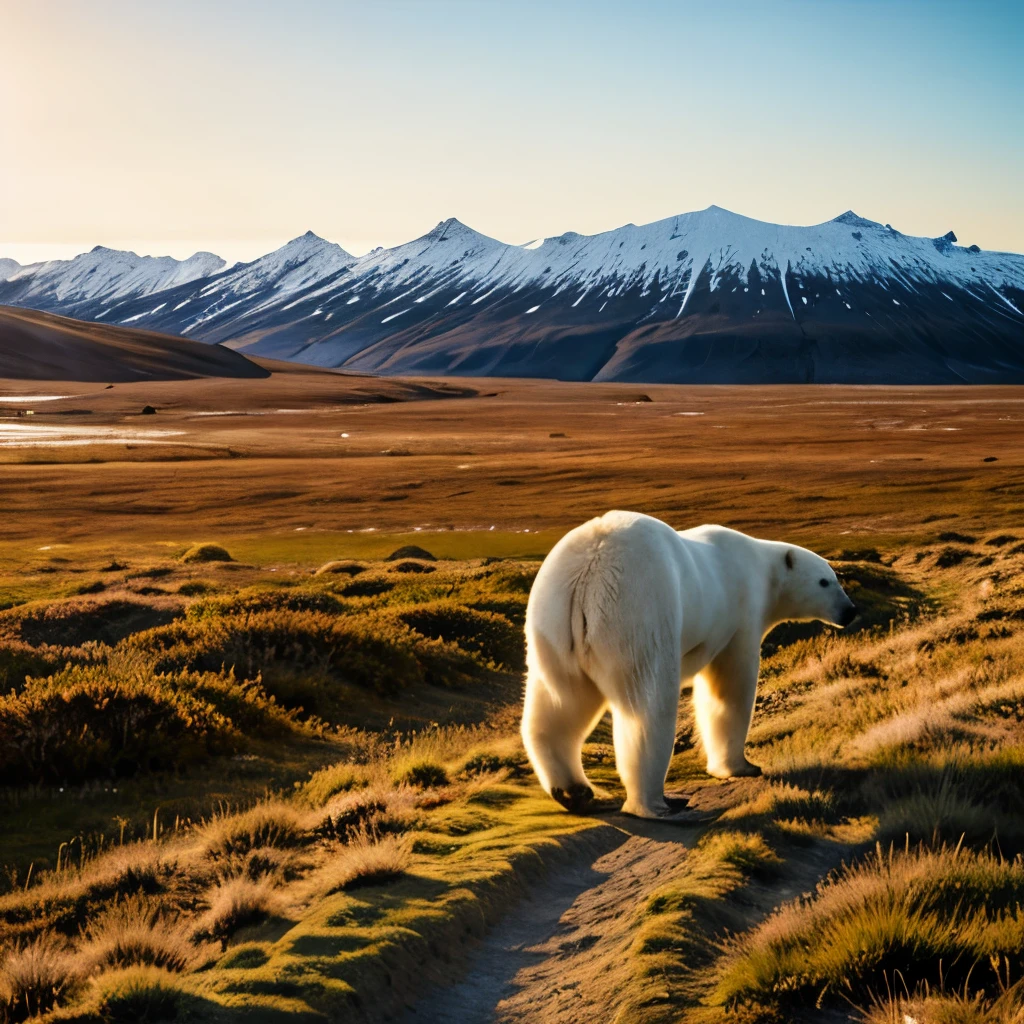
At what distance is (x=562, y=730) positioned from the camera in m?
9.15

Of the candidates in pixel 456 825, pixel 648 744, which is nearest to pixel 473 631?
pixel 456 825

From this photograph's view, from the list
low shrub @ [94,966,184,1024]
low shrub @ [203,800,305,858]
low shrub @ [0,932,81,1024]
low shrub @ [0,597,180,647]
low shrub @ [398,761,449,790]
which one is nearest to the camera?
low shrub @ [94,966,184,1024]

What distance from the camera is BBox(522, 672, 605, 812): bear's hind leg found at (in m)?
8.88

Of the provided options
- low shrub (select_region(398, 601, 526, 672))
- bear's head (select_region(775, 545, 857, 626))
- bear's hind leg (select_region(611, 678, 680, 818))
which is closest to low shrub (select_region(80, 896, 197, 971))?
bear's hind leg (select_region(611, 678, 680, 818))

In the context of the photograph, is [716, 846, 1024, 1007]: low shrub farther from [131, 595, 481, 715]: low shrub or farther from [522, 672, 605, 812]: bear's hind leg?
[131, 595, 481, 715]: low shrub

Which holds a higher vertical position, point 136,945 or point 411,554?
point 136,945

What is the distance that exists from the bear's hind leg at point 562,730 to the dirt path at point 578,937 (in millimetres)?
1067

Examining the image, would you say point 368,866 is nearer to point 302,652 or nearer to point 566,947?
point 566,947

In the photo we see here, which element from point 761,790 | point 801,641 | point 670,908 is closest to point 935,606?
point 801,641

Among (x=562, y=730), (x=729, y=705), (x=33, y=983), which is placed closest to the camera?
(x=33, y=983)

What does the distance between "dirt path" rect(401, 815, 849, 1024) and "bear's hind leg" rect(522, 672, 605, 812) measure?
107 cm

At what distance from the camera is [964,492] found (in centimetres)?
5016

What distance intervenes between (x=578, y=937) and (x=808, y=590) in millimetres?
6358

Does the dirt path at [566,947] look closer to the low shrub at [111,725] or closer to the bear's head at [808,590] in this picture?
the bear's head at [808,590]
